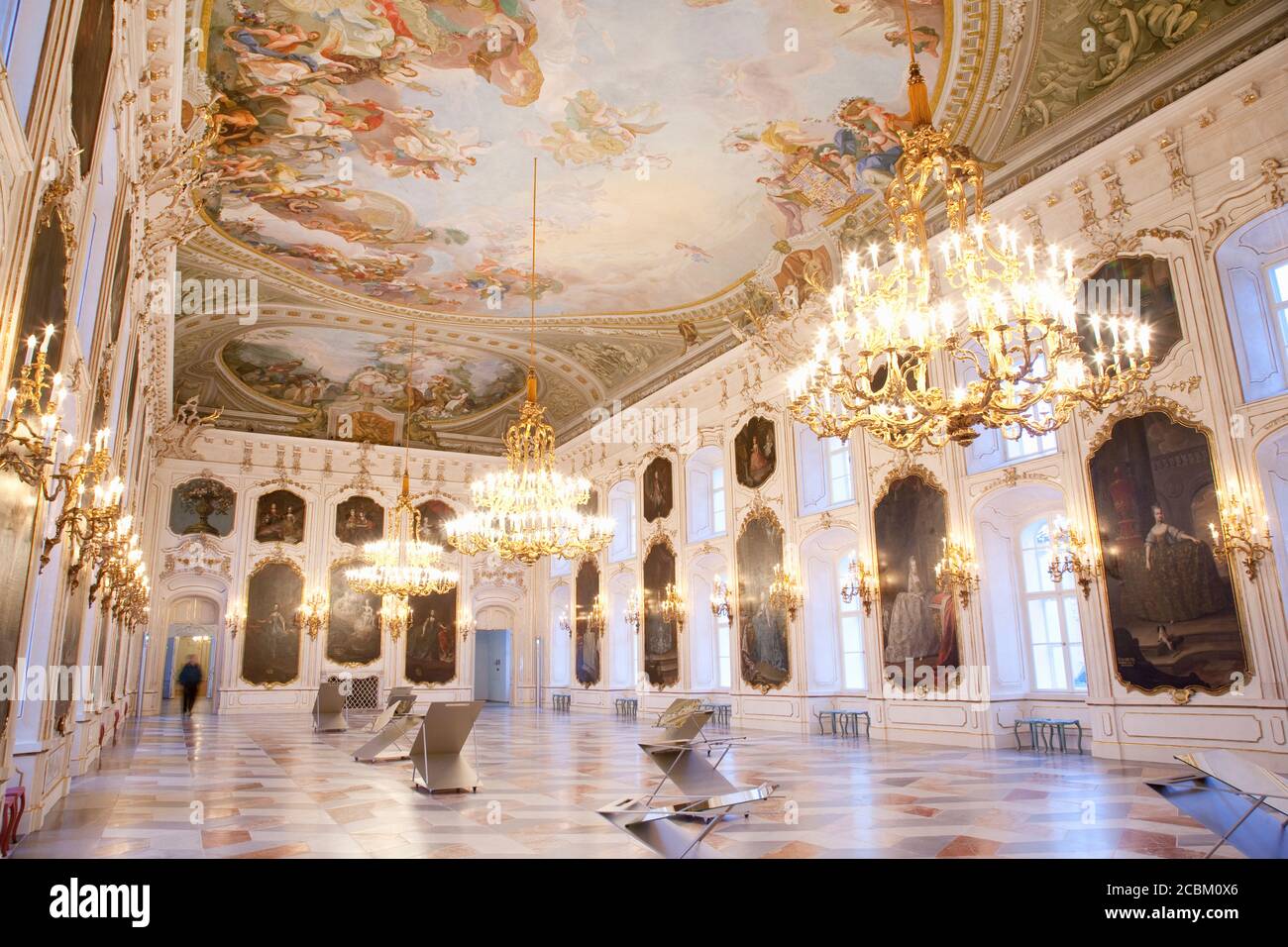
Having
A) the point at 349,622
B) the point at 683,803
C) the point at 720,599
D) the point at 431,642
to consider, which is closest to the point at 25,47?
the point at 683,803

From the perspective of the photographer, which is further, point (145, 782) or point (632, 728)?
point (632, 728)

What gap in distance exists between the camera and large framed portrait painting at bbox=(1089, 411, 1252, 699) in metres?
9.45

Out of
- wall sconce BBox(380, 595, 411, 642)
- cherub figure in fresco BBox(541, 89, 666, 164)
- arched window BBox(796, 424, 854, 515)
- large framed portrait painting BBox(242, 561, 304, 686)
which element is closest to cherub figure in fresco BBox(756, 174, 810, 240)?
cherub figure in fresco BBox(541, 89, 666, 164)

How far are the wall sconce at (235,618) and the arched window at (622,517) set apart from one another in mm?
9895

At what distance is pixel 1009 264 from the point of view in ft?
20.4

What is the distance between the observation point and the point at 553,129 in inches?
482

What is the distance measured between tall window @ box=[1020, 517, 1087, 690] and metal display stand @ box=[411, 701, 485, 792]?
8.46 meters

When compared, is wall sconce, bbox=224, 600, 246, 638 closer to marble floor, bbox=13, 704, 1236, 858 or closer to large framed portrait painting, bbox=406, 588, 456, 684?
large framed portrait painting, bbox=406, 588, 456, 684

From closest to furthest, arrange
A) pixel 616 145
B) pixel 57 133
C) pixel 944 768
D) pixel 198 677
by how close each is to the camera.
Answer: pixel 57 133, pixel 944 768, pixel 616 145, pixel 198 677

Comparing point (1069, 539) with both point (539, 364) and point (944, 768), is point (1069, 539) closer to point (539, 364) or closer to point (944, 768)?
point (944, 768)

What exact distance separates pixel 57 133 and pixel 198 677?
20.5m

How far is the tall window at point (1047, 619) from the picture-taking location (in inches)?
479

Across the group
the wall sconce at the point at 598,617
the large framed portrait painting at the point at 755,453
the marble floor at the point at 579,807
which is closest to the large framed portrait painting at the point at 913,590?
the marble floor at the point at 579,807
